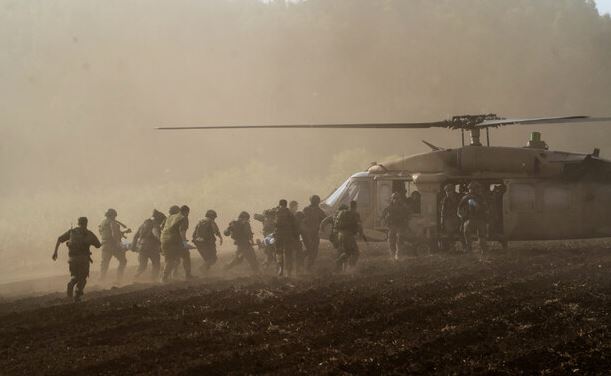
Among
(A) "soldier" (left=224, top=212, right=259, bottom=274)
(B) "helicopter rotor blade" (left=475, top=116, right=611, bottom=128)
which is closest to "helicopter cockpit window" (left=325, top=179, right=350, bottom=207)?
(A) "soldier" (left=224, top=212, right=259, bottom=274)

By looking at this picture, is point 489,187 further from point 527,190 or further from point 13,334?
point 13,334

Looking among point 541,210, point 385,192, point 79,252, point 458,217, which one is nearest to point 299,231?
point 385,192

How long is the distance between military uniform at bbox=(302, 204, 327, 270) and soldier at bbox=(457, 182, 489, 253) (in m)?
3.24

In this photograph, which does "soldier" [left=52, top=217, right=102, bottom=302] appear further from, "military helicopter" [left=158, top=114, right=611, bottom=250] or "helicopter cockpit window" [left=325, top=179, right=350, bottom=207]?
"helicopter cockpit window" [left=325, top=179, right=350, bottom=207]

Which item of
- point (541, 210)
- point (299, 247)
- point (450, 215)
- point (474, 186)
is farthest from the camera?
point (450, 215)

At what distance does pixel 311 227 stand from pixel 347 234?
1.46 meters

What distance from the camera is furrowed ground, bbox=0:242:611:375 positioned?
6.73 metres

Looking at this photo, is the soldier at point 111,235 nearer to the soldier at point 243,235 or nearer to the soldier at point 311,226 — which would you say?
the soldier at point 243,235

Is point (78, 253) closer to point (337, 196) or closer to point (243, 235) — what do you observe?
point (243, 235)

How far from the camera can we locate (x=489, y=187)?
53.8ft

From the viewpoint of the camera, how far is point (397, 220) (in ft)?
53.4

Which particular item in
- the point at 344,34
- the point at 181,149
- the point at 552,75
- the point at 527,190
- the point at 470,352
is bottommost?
the point at 470,352

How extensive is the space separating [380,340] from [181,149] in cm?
4715

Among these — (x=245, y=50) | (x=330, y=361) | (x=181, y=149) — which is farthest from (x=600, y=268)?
(x=245, y=50)
